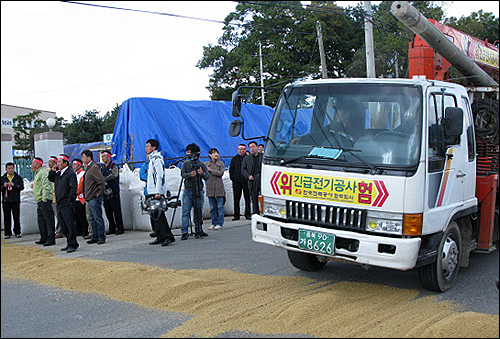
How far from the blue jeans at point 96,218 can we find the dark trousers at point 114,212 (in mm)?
1262

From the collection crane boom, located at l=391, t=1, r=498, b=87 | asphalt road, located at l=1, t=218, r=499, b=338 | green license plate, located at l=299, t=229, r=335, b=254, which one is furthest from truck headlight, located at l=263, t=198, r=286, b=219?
crane boom, located at l=391, t=1, r=498, b=87

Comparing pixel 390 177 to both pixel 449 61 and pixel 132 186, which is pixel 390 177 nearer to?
pixel 449 61

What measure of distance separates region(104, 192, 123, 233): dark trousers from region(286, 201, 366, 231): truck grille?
647cm

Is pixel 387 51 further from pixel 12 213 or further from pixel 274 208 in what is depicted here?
pixel 274 208

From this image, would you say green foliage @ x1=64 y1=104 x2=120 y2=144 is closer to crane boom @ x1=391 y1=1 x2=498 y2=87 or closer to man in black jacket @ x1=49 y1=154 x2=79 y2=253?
man in black jacket @ x1=49 y1=154 x2=79 y2=253

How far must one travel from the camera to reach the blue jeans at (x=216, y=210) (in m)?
11.8

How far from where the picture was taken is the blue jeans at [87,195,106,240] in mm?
10125

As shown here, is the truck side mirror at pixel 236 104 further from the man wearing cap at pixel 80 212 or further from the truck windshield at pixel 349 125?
the man wearing cap at pixel 80 212

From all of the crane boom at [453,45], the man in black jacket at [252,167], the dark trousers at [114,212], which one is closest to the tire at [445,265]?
the crane boom at [453,45]

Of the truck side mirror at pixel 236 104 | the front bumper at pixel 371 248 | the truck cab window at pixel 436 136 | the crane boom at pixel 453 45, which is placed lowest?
the front bumper at pixel 371 248

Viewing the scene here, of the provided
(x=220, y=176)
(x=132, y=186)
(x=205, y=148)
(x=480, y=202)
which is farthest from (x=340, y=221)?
(x=205, y=148)

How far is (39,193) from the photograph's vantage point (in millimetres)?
10062

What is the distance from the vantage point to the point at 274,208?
6383 mm

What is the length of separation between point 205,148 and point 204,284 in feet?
33.4
